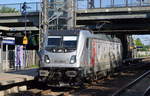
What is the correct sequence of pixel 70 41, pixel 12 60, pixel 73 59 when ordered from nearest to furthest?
1. pixel 73 59
2. pixel 70 41
3. pixel 12 60

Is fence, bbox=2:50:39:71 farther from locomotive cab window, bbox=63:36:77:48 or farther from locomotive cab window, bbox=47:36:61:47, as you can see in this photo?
locomotive cab window, bbox=63:36:77:48

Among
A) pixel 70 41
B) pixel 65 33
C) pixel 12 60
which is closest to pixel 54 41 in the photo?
pixel 65 33

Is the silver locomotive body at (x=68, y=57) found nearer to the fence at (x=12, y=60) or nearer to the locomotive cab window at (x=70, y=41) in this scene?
the locomotive cab window at (x=70, y=41)

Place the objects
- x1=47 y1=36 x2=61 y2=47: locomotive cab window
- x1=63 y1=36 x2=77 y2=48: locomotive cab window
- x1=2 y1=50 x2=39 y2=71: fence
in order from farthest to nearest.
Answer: x1=2 y1=50 x2=39 y2=71: fence < x1=47 y1=36 x2=61 y2=47: locomotive cab window < x1=63 y1=36 x2=77 y2=48: locomotive cab window

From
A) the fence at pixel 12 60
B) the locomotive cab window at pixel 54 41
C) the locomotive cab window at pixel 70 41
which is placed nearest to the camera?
the locomotive cab window at pixel 70 41

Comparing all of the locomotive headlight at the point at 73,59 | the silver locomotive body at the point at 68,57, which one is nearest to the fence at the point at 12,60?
the silver locomotive body at the point at 68,57

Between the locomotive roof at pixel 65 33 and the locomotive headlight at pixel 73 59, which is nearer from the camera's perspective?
the locomotive headlight at pixel 73 59

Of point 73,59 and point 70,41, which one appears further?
point 70,41

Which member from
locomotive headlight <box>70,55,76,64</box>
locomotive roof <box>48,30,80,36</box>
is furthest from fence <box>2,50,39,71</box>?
locomotive headlight <box>70,55,76,64</box>

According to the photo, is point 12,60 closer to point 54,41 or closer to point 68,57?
point 54,41

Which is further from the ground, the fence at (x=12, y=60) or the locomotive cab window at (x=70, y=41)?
the locomotive cab window at (x=70, y=41)

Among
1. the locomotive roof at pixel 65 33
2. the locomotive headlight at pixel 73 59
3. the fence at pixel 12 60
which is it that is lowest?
the fence at pixel 12 60

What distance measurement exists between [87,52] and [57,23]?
14666 mm

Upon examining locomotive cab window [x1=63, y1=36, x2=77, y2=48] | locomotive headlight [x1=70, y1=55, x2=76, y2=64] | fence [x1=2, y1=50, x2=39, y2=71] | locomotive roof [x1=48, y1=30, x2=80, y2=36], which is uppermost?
locomotive roof [x1=48, y1=30, x2=80, y2=36]
